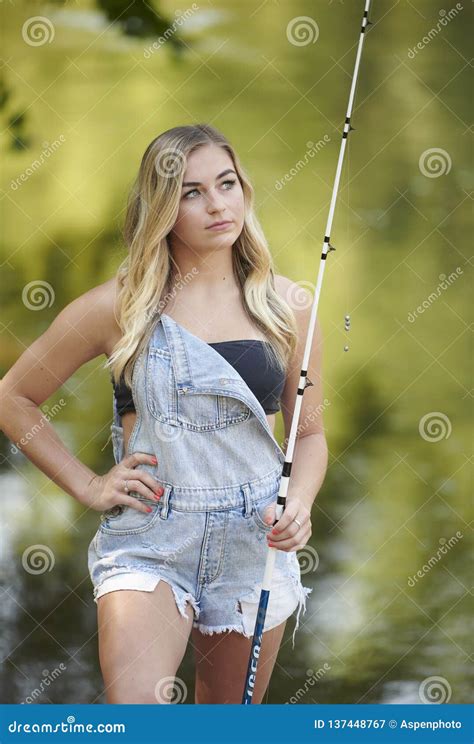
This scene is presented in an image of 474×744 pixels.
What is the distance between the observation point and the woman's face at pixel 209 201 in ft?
7.00

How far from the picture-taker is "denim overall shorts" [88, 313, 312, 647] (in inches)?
81.6

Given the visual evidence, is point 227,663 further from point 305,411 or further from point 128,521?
point 305,411

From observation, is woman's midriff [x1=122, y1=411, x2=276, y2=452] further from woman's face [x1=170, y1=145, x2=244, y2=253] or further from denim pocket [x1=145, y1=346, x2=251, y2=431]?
woman's face [x1=170, y1=145, x2=244, y2=253]

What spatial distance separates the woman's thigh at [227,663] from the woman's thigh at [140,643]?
17 centimetres

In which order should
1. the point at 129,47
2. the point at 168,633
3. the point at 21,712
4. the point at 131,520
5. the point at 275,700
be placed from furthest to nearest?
the point at 275,700
the point at 129,47
the point at 21,712
the point at 131,520
the point at 168,633

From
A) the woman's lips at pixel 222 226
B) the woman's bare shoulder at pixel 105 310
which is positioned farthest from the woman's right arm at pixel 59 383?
the woman's lips at pixel 222 226

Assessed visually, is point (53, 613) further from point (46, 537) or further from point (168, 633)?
point (168, 633)

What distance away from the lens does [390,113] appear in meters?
3.12

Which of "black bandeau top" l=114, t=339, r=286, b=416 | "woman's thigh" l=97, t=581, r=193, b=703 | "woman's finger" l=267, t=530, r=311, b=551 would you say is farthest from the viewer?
"black bandeau top" l=114, t=339, r=286, b=416

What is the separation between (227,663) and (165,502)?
1.27 feet

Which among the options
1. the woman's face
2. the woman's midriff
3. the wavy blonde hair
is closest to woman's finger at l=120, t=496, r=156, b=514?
the woman's midriff

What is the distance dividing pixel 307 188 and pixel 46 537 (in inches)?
51.0

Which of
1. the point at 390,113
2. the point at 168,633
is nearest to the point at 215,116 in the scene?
the point at 390,113

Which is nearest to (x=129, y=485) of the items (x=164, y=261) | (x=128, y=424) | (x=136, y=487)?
(x=136, y=487)
